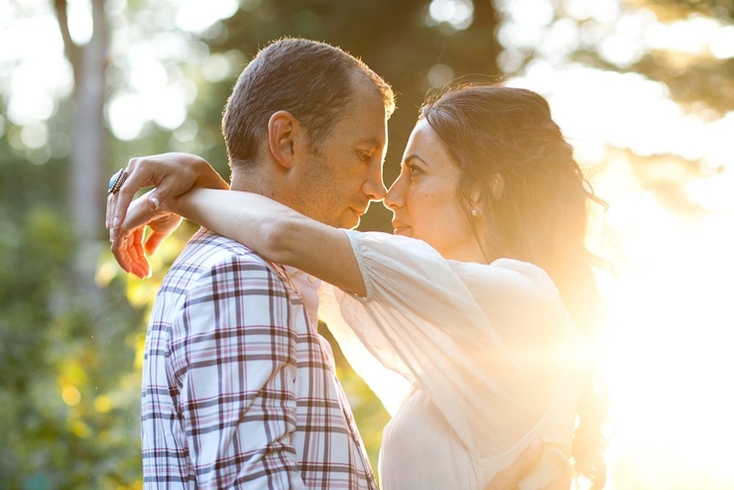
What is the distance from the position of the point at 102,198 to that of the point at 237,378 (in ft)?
39.4

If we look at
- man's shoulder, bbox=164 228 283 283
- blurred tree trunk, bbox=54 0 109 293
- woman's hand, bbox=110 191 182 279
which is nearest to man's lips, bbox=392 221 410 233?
woman's hand, bbox=110 191 182 279

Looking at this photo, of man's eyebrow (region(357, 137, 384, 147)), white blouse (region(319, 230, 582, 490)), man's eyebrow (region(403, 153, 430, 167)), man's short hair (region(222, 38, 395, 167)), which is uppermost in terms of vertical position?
man's short hair (region(222, 38, 395, 167))

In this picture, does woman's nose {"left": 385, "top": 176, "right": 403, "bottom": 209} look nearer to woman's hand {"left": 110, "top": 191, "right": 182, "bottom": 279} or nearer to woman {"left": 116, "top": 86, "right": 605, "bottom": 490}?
woman {"left": 116, "top": 86, "right": 605, "bottom": 490}

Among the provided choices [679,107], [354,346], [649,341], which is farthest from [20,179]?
[354,346]

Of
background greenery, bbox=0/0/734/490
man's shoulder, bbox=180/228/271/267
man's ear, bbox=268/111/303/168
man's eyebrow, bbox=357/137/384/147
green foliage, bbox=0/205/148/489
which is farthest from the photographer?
background greenery, bbox=0/0/734/490

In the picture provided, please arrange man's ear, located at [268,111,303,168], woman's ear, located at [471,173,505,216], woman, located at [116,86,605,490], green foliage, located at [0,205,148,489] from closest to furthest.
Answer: woman, located at [116,86,605,490] < man's ear, located at [268,111,303,168] < woman's ear, located at [471,173,505,216] < green foliage, located at [0,205,148,489]

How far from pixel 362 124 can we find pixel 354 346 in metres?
0.77

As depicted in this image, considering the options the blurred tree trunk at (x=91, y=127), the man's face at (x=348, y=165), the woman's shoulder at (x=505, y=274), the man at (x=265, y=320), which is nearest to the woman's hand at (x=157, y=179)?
the man at (x=265, y=320)

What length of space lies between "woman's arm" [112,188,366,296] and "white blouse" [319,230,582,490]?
75 millimetres

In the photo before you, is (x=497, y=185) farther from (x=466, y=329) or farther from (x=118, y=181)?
(x=118, y=181)

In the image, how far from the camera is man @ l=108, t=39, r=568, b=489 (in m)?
1.88

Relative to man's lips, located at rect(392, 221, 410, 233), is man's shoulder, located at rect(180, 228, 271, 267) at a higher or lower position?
higher

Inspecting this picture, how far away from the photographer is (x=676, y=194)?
31.4ft

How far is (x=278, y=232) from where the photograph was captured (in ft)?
6.81
